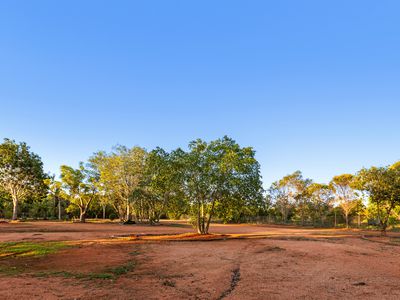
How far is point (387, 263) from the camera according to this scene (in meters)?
13.2

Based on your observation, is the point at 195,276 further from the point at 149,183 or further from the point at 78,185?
the point at 78,185

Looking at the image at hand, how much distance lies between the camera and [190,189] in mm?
24328

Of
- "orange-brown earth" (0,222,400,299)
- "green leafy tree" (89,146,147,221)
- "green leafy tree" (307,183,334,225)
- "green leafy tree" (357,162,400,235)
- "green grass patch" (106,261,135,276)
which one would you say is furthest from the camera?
"green leafy tree" (307,183,334,225)

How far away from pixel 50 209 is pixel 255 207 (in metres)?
54.9

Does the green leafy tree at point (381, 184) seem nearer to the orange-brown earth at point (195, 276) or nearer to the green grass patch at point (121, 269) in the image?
the orange-brown earth at point (195, 276)

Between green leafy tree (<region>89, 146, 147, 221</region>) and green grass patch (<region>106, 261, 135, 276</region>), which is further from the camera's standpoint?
green leafy tree (<region>89, 146, 147, 221</region>)

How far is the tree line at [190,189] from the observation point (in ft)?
77.9

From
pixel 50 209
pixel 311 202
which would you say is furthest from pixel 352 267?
pixel 50 209

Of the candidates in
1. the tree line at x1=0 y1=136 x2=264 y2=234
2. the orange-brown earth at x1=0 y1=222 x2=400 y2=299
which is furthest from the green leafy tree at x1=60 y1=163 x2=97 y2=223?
the orange-brown earth at x1=0 y1=222 x2=400 y2=299

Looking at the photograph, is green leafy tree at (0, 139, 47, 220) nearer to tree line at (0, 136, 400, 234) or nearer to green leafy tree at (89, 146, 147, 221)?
tree line at (0, 136, 400, 234)

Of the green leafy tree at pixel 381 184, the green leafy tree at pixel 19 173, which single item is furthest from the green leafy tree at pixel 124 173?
the green leafy tree at pixel 381 184

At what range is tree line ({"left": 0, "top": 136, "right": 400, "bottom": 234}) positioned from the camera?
23750 millimetres

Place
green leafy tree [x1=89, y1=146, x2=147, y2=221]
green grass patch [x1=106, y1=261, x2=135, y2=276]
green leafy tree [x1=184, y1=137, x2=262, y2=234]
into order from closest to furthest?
green grass patch [x1=106, y1=261, x2=135, y2=276]
green leafy tree [x1=184, y1=137, x2=262, y2=234]
green leafy tree [x1=89, y1=146, x2=147, y2=221]

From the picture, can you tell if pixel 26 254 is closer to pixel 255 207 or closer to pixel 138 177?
pixel 255 207
